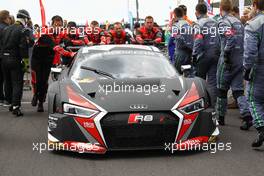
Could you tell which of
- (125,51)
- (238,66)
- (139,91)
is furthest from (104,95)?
(238,66)

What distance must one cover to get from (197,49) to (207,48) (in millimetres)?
203

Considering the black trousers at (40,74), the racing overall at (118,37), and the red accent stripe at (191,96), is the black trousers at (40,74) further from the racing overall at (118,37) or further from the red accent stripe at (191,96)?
the red accent stripe at (191,96)

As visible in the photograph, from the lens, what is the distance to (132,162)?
6.88 m

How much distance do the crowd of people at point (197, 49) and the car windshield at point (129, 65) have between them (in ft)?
2.91

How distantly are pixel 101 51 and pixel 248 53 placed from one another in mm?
2582

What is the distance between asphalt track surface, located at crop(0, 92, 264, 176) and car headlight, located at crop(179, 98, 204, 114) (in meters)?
0.53

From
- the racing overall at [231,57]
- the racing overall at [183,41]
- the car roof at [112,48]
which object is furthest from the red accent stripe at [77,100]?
the racing overall at [183,41]

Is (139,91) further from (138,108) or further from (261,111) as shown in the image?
(261,111)

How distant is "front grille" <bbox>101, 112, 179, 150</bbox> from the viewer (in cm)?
701

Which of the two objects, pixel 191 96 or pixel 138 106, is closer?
pixel 138 106

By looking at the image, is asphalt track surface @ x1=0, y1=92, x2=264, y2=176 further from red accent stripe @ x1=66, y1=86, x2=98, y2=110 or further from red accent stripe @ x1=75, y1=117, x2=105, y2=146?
red accent stripe @ x1=66, y1=86, x2=98, y2=110
